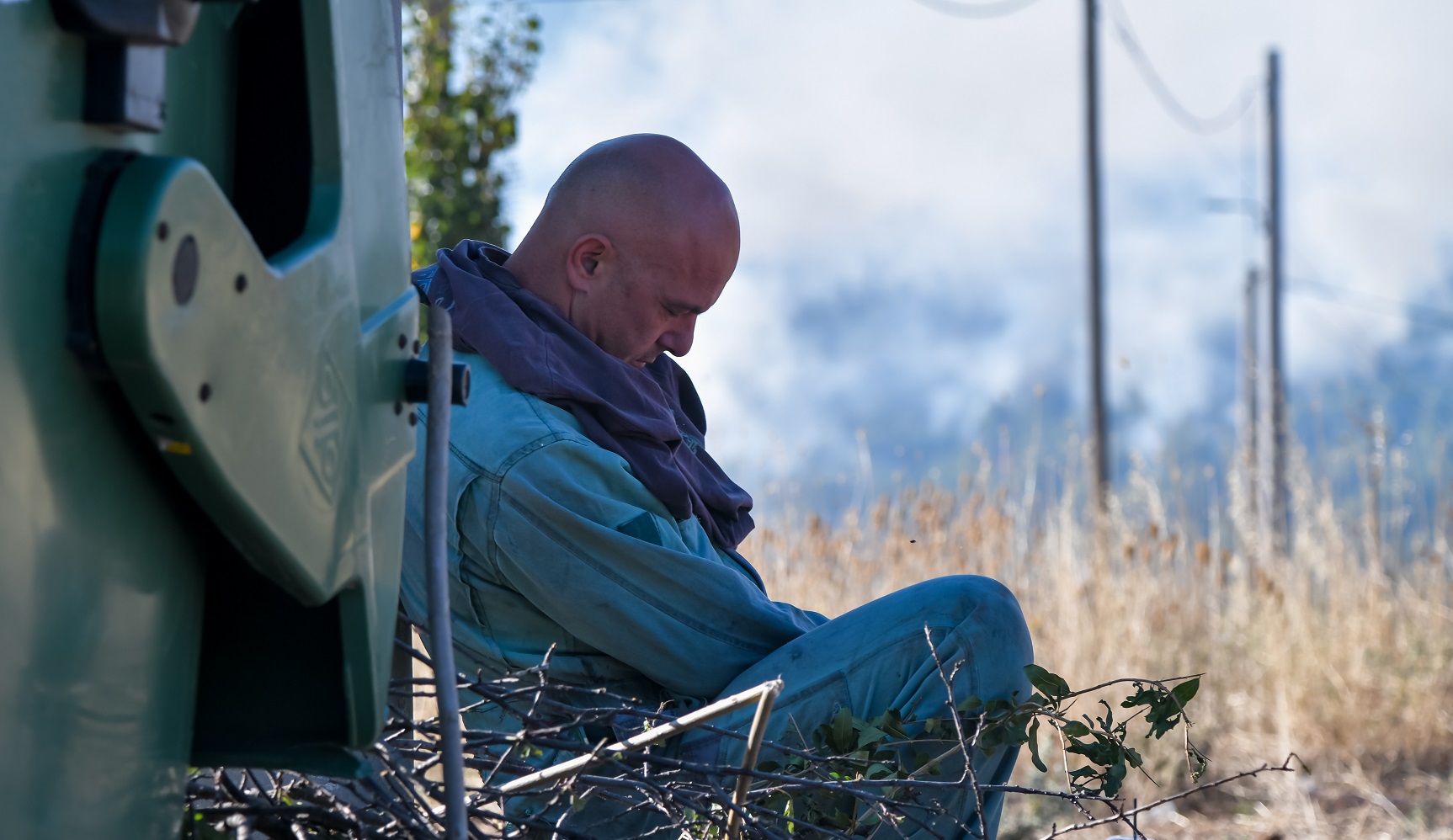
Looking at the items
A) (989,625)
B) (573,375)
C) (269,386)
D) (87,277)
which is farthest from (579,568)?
(87,277)

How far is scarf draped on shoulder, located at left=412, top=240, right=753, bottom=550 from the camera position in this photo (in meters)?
2.20

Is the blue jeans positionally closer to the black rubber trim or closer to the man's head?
the man's head

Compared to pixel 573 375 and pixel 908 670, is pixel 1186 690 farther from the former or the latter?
pixel 573 375

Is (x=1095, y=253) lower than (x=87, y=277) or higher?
lower

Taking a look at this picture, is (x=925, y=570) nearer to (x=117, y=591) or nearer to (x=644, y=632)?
(x=644, y=632)

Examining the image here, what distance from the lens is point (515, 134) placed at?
694 centimetres

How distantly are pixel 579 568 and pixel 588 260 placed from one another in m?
0.65

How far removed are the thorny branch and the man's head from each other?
0.70 meters

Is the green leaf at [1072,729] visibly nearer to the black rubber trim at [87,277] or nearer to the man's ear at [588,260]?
the man's ear at [588,260]

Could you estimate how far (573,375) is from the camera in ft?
7.37

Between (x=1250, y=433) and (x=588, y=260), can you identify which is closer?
(x=588, y=260)

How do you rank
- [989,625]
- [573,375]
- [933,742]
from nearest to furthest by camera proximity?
[933,742] → [989,625] → [573,375]

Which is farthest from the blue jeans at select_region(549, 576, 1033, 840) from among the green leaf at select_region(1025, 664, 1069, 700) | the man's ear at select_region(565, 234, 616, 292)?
the man's ear at select_region(565, 234, 616, 292)

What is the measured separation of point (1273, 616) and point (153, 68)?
19.6 feet
